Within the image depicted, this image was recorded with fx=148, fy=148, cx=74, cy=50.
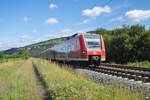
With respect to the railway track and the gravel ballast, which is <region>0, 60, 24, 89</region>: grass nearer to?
the gravel ballast

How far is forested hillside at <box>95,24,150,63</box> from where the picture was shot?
60.8ft

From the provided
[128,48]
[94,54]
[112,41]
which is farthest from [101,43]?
[112,41]

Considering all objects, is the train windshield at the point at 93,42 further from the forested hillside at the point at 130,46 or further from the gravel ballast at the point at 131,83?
the forested hillside at the point at 130,46

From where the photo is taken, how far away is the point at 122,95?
3.79 metres

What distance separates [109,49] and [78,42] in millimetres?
10333

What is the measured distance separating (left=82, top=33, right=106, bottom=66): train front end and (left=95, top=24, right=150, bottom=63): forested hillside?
7.47 metres

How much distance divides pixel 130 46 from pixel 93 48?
27.3 ft

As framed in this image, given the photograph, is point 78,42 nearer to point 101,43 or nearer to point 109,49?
point 101,43

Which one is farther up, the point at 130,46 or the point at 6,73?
the point at 130,46

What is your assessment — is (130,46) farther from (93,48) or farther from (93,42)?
(93,48)

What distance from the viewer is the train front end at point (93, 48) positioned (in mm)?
12645

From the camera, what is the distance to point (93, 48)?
42.3 feet

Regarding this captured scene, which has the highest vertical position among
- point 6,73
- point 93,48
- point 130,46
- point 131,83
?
point 130,46

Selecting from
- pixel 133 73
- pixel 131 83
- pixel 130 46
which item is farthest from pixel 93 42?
pixel 130 46
